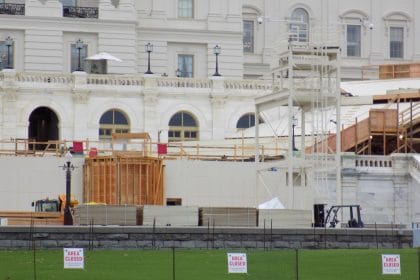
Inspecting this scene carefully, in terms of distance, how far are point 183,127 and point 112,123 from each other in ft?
15.9

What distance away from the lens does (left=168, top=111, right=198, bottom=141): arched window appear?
121 metres

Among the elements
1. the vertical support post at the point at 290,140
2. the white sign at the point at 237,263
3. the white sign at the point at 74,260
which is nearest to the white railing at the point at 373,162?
the vertical support post at the point at 290,140

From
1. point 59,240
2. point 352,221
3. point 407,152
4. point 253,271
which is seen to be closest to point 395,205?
point 407,152

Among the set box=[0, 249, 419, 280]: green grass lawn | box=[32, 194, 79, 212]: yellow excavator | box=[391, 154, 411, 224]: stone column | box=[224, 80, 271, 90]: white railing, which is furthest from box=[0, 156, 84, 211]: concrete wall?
box=[0, 249, 419, 280]: green grass lawn

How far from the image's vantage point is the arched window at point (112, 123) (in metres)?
119

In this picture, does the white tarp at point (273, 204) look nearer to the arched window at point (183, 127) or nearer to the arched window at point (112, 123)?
the arched window at point (112, 123)

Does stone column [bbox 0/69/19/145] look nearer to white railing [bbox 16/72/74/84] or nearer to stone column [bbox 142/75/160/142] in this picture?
white railing [bbox 16/72/74/84]

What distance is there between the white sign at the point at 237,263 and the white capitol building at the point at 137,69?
39201 mm

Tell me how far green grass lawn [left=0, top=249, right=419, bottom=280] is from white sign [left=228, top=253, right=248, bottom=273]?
1.78ft

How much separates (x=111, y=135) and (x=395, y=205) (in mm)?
20938

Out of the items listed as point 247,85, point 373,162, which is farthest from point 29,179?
point 247,85

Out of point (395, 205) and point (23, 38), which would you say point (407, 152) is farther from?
point (23, 38)

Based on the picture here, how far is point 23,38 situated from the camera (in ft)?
417

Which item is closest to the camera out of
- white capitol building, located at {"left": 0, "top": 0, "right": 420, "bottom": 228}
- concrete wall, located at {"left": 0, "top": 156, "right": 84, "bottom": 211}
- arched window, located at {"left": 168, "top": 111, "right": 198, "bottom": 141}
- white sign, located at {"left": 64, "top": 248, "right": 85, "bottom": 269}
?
white sign, located at {"left": 64, "top": 248, "right": 85, "bottom": 269}
